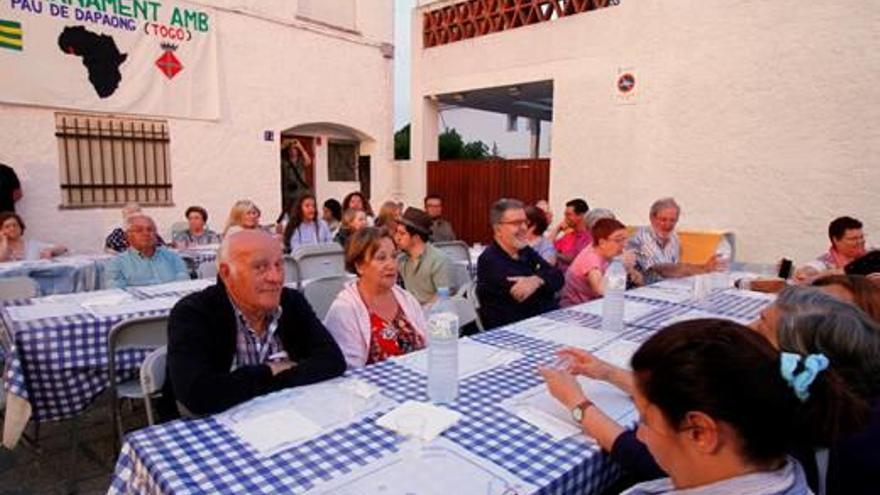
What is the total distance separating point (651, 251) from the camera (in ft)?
14.9

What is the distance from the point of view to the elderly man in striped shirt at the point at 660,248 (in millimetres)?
4387

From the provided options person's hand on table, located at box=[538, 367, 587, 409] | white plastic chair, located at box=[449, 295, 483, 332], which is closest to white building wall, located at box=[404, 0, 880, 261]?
white plastic chair, located at box=[449, 295, 483, 332]

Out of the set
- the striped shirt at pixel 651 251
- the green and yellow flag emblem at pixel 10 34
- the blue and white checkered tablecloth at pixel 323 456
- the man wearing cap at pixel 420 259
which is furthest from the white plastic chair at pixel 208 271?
the green and yellow flag emblem at pixel 10 34

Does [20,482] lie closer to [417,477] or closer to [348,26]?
[417,477]

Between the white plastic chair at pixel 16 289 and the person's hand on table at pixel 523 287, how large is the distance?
11.1 ft

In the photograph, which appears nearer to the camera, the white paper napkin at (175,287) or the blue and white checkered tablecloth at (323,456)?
the blue and white checkered tablecloth at (323,456)

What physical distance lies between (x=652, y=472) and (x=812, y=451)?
0.37 meters

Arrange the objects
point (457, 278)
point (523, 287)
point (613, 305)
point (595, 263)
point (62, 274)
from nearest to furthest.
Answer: point (613, 305)
point (523, 287)
point (595, 263)
point (457, 278)
point (62, 274)

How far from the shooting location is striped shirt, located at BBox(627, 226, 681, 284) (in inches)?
176

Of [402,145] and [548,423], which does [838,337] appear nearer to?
[548,423]

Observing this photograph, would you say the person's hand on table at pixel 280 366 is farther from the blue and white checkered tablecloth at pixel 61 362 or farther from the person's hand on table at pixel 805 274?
the person's hand on table at pixel 805 274

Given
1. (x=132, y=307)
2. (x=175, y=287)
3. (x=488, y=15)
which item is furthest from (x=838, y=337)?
(x=488, y=15)

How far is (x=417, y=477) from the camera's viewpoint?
127cm

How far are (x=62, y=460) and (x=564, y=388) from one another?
3.03 m
